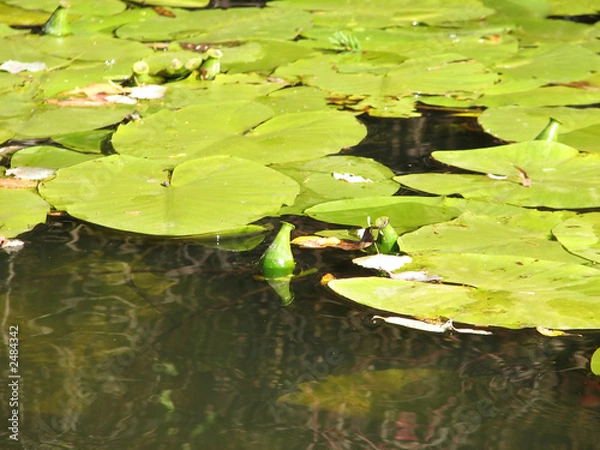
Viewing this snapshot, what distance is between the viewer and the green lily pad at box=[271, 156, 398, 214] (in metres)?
2.02

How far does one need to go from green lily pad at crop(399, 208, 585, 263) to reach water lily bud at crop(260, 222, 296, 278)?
0.74 ft

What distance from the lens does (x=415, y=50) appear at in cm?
325

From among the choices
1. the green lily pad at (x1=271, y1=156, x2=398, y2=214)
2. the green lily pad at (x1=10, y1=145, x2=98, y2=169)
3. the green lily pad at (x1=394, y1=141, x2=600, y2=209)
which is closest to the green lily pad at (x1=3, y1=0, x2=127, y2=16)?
the green lily pad at (x1=10, y1=145, x2=98, y2=169)

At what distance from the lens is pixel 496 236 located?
176 cm

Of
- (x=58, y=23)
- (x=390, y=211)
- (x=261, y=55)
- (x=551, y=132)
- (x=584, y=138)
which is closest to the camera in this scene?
(x=390, y=211)

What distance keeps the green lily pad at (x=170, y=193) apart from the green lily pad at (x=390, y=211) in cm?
9

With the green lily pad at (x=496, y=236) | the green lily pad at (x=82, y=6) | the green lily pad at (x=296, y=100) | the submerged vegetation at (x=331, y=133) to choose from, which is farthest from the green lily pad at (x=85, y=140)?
→ the green lily pad at (x=82, y=6)

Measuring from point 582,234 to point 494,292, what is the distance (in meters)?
0.32

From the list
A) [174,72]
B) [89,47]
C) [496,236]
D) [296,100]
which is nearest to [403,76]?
[296,100]

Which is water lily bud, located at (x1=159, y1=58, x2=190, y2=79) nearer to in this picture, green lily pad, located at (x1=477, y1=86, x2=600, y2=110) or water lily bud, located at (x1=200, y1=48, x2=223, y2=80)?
water lily bud, located at (x1=200, y1=48, x2=223, y2=80)

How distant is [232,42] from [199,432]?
7.83 ft

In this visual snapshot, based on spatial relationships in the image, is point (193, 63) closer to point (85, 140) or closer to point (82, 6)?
point (85, 140)

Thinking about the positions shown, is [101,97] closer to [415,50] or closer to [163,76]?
[163,76]

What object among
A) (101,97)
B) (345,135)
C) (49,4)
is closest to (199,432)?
(345,135)
